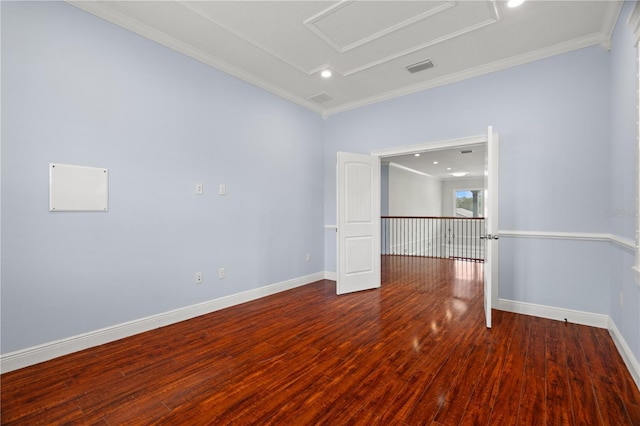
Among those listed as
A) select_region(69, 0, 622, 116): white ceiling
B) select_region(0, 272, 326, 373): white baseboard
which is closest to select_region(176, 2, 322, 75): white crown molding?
select_region(69, 0, 622, 116): white ceiling

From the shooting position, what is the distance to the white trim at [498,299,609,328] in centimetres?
297

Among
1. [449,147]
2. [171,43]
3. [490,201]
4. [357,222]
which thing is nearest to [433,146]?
[449,147]

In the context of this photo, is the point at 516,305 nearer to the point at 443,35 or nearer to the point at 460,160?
the point at 443,35

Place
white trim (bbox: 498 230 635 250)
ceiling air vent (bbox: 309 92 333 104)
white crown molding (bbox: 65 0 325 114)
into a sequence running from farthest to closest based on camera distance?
1. ceiling air vent (bbox: 309 92 333 104)
2. white trim (bbox: 498 230 635 250)
3. white crown molding (bbox: 65 0 325 114)

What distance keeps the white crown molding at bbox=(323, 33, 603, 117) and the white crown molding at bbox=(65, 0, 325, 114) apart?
1346 mm

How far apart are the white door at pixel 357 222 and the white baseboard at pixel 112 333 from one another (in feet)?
4.22

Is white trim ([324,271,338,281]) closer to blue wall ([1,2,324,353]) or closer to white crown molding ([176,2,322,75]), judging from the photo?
blue wall ([1,2,324,353])

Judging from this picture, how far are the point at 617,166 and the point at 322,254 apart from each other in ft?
12.9

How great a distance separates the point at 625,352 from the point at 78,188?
4841 mm

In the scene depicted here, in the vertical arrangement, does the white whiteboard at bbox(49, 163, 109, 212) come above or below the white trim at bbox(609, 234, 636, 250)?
above

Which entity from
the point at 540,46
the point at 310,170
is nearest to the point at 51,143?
the point at 310,170

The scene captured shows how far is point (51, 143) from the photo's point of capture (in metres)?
2.38

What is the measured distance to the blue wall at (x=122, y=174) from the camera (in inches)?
88.5

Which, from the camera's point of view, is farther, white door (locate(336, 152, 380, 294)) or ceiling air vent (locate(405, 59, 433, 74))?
white door (locate(336, 152, 380, 294))
